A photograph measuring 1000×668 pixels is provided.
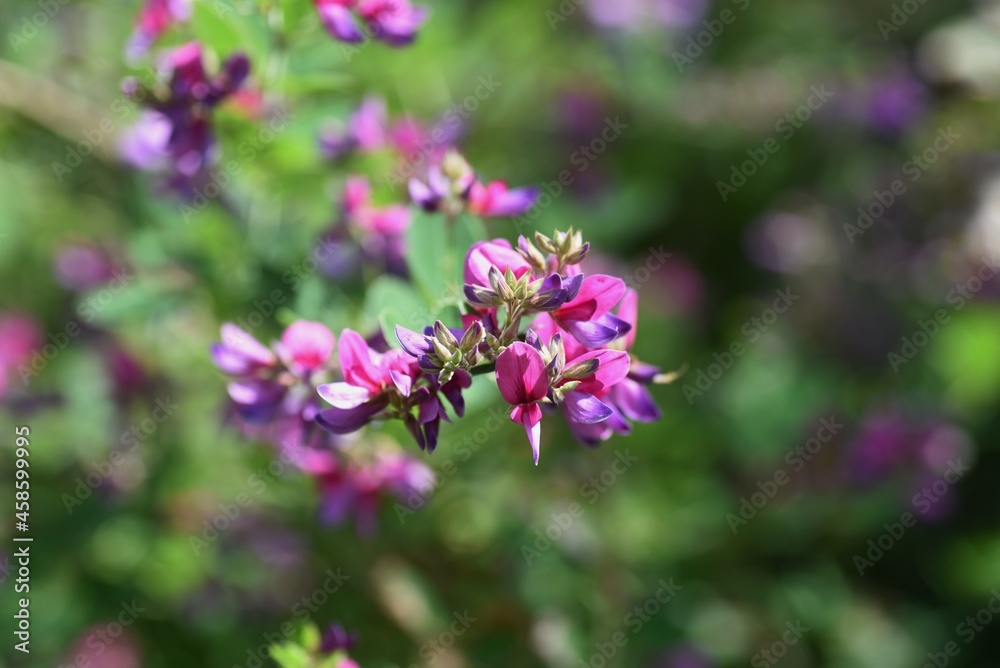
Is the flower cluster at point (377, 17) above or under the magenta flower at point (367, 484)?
above

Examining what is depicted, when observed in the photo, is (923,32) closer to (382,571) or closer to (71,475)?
(382,571)

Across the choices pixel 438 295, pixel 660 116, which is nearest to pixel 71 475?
pixel 438 295

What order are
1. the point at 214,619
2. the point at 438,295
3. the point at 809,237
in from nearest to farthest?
the point at 438,295
the point at 214,619
the point at 809,237

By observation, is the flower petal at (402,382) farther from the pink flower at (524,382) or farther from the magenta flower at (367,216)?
the magenta flower at (367,216)

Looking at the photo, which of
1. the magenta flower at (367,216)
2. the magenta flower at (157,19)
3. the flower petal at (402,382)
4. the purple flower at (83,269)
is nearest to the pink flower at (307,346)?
the flower petal at (402,382)

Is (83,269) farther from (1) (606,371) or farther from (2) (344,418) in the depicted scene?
(1) (606,371)

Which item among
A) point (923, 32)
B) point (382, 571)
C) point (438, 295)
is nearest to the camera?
point (438, 295)

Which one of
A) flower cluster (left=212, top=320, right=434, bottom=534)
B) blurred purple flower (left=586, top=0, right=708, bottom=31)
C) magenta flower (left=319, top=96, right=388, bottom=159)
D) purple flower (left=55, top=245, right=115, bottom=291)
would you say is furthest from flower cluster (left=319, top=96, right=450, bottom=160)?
blurred purple flower (left=586, top=0, right=708, bottom=31)

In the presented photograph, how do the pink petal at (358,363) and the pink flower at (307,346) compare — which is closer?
the pink petal at (358,363)

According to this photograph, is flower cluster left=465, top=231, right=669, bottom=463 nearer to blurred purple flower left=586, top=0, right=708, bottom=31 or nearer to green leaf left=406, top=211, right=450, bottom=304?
green leaf left=406, top=211, right=450, bottom=304
